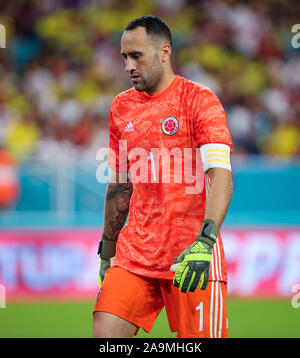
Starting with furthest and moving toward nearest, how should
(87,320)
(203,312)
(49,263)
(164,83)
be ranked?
(49,263) → (87,320) → (164,83) → (203,312)

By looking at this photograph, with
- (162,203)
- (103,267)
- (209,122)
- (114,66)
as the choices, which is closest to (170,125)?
(209,122)

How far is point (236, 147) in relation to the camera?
35.9 ft

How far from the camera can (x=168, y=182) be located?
379cm

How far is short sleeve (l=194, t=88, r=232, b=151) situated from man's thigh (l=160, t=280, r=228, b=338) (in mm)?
785

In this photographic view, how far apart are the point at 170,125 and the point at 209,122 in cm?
27

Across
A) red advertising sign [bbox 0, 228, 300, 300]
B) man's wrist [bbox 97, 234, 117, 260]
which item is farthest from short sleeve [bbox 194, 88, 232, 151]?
red advertising sign [bbox 0, 228, 300, 300]

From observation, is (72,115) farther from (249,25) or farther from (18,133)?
(249,25)

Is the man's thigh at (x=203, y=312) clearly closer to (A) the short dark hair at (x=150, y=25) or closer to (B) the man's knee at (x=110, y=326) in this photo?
(B) the man's knee at (x=110, y=326)

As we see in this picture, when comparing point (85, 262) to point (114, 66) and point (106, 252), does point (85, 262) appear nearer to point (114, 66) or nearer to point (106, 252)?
point (106, 252)

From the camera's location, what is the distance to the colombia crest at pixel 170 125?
12.4 ft

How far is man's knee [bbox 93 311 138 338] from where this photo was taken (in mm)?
3744

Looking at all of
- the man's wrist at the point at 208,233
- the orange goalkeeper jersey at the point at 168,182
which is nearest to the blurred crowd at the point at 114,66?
the orange goalkeeper jersey at the point at 168,182

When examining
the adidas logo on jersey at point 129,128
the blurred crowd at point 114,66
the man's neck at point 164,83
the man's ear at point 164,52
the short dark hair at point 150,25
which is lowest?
the adidas logo on jersey at point 129,128

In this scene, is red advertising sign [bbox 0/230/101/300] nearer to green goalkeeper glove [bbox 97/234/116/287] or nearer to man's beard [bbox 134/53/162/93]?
green goalkeeper glove [bbox 97/234/116/287]
